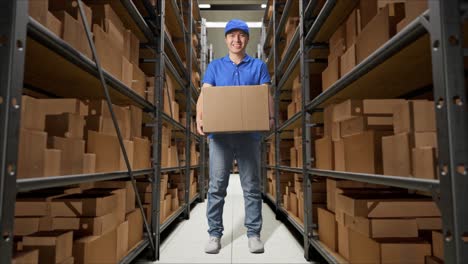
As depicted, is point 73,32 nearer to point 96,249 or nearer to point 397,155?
point 96,249

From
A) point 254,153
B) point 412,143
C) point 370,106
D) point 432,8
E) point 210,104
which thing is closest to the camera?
point 432,8

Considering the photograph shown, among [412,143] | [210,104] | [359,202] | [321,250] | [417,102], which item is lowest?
[321,250]

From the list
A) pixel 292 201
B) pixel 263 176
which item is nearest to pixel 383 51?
pixel 292 201

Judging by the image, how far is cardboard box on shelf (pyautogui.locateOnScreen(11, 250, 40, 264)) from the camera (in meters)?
0.98

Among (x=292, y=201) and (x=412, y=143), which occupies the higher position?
(x=412, y=143)

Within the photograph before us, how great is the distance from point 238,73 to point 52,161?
1.53m

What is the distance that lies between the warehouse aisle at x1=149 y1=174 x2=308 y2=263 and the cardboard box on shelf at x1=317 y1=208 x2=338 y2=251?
0.21 meters

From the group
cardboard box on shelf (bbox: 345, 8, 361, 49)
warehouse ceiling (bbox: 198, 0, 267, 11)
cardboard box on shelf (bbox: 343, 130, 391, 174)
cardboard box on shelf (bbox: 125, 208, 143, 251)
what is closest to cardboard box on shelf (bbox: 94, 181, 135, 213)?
cardboard box on shelf (bbox: 125, 208, 143, 251)

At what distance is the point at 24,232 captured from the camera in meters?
1.28

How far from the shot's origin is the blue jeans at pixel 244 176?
86.3 inches

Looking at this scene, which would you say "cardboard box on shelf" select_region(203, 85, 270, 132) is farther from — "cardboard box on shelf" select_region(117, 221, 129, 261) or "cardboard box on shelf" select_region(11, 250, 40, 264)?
"cardboard box on shelf" select_region(11, 250, 40, 264)

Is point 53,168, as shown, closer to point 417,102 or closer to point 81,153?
point 81,153

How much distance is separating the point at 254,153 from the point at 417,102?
127cm

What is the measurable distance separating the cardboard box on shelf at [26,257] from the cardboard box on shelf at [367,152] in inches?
51.0
